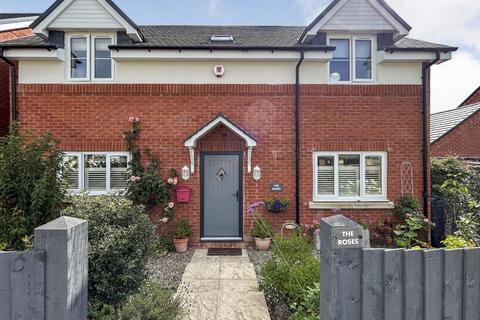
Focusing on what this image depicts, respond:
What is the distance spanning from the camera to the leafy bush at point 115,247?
3.78m

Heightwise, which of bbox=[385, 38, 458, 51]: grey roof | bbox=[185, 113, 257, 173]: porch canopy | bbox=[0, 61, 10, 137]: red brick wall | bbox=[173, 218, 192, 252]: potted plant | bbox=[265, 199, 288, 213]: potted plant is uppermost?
bbox=[385, 38, 458, 51]: grey roof

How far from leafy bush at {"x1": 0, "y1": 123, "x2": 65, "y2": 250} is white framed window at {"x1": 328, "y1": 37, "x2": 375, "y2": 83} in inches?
293

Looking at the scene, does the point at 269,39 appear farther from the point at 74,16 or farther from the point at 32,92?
the point at 32,92

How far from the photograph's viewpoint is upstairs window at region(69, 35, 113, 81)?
863 cm

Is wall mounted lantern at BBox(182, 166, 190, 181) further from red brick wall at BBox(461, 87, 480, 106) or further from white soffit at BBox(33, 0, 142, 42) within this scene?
red brick wall at BBox(461, 87, 480, 106)

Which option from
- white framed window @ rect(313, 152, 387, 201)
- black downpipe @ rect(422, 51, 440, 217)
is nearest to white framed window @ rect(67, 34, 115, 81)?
white framed window @ rect(313, 152, 387, 201)

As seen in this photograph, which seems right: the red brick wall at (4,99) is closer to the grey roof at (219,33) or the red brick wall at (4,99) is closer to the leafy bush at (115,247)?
the grey roof at (219,33)

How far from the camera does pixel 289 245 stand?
17.3 feet

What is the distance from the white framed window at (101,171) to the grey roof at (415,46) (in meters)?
7.96

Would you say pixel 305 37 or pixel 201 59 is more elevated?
pixel 305 37

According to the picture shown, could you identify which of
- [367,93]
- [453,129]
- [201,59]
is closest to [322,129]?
[367,93]

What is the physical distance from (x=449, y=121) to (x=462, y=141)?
1956mm

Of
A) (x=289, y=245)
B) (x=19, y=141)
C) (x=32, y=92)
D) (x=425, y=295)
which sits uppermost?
(x=32, y=92)

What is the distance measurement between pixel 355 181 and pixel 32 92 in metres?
9.31
